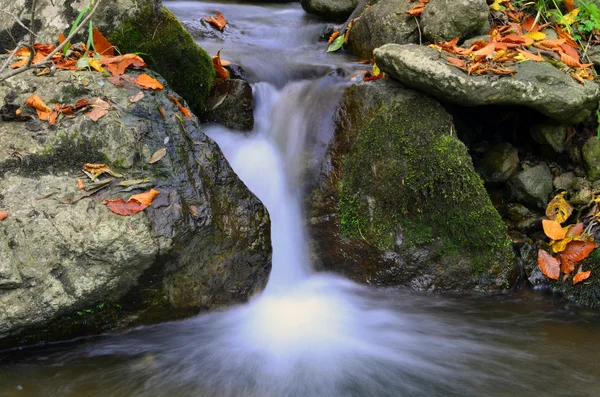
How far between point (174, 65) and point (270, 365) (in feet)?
9.42

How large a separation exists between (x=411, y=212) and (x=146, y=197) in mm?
2323

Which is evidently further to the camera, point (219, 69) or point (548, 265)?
point (219, 69)

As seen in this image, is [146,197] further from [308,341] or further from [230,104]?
[230,104]

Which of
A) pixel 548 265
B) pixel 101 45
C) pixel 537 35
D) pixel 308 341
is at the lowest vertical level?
pixel 308 341

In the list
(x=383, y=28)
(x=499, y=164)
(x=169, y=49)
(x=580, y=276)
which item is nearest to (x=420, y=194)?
(x=499, y=164)

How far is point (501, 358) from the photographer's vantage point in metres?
3.44

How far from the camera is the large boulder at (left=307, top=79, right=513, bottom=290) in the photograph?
4.34m

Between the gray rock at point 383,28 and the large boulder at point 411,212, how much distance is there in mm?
1394

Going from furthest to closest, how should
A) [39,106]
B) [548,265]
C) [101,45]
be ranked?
[548,265]
[101,45]
[39,106]

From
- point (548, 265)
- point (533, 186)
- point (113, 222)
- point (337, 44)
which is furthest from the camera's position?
point (337, 44)

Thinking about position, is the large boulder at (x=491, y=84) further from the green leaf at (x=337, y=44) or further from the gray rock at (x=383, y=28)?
the green leaf at (x=337, y=44)

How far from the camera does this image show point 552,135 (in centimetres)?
493

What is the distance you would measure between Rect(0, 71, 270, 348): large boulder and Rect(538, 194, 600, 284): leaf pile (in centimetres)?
263

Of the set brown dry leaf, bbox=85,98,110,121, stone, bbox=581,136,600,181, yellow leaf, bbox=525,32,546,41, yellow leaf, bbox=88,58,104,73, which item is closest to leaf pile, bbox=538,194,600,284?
stone, bbox=581,136,600,181
